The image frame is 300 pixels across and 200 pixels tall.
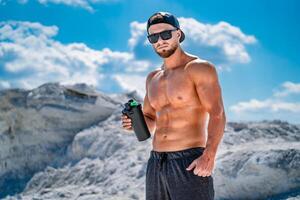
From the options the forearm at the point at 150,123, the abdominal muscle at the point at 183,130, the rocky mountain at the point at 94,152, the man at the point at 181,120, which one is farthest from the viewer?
the rocky mountain at the point at 94,152

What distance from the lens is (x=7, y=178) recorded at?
412 inches

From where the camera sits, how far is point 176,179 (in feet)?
8.98

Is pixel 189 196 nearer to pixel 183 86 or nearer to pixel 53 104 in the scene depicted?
pixel 183 86

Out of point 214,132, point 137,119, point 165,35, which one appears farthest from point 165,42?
point 214,132

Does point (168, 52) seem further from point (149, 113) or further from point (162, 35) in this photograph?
point (149, 113)

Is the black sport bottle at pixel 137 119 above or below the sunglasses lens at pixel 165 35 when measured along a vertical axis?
below

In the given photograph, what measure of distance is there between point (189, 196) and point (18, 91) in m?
9.30

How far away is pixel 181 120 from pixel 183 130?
0.06 metres

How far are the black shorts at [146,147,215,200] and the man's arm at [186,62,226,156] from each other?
0.19m

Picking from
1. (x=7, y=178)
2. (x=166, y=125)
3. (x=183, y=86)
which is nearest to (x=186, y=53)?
(x=183, y=86)

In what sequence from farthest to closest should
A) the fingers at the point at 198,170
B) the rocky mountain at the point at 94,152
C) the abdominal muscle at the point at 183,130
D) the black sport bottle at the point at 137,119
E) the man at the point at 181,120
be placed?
the rocky mountain at the point at 94,152 → the black sport bottle at the point at 137,119 → the abdominal muscle at the point at 183,130 → the man at the point at 181,120 → the fingers at the point at 198,170

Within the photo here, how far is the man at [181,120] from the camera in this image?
8.78 feet

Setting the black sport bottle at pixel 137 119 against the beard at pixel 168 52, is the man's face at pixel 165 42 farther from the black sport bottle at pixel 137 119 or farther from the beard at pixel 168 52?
the black sport bottle at pixel 137 119

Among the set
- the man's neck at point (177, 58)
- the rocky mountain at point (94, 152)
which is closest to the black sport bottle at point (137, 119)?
the man's neck at point (177, 58)
